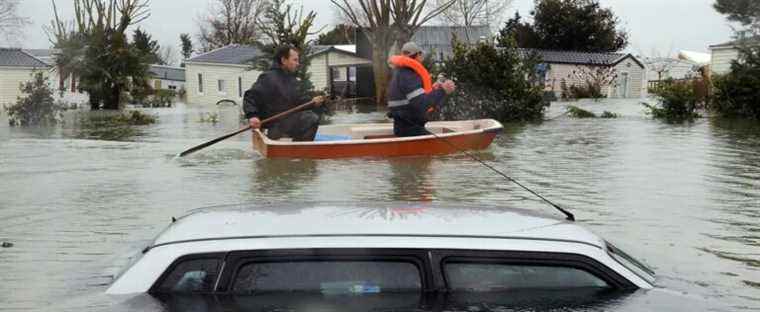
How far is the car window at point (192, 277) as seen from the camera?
4.01 metres

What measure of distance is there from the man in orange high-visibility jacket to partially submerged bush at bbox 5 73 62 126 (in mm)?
15009

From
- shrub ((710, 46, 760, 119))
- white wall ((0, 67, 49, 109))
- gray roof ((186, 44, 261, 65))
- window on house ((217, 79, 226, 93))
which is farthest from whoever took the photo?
window on house ((217, 79, 226, 93))

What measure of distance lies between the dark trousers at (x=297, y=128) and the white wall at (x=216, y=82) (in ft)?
122

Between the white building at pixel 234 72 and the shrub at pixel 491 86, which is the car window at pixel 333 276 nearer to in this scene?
the shrub at pixel 491 86

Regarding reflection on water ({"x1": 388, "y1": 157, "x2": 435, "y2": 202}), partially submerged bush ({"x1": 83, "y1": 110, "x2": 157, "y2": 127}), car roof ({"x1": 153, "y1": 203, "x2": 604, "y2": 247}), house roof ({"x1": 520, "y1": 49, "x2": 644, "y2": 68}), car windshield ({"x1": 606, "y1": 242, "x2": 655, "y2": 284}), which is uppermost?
house roof ({"x1": 520, "y1": 49, "x2": 644, "y2": 68})

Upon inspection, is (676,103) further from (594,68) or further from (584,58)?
(584,58)

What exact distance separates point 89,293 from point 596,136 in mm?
15612

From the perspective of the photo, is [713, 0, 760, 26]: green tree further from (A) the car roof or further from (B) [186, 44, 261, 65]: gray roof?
(A) the car roof

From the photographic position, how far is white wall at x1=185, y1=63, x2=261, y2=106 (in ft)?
171

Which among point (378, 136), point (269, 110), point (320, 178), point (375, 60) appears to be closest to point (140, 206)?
point (320, 178)

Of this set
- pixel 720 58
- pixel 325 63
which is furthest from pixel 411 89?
pixel 325 63

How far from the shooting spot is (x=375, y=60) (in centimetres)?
4394

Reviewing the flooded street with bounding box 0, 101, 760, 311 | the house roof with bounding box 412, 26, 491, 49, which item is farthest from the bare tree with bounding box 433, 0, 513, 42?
the flooded street with bounding box 0, 101, 760, 311

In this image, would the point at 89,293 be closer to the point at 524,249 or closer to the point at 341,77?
the point at 524,249
